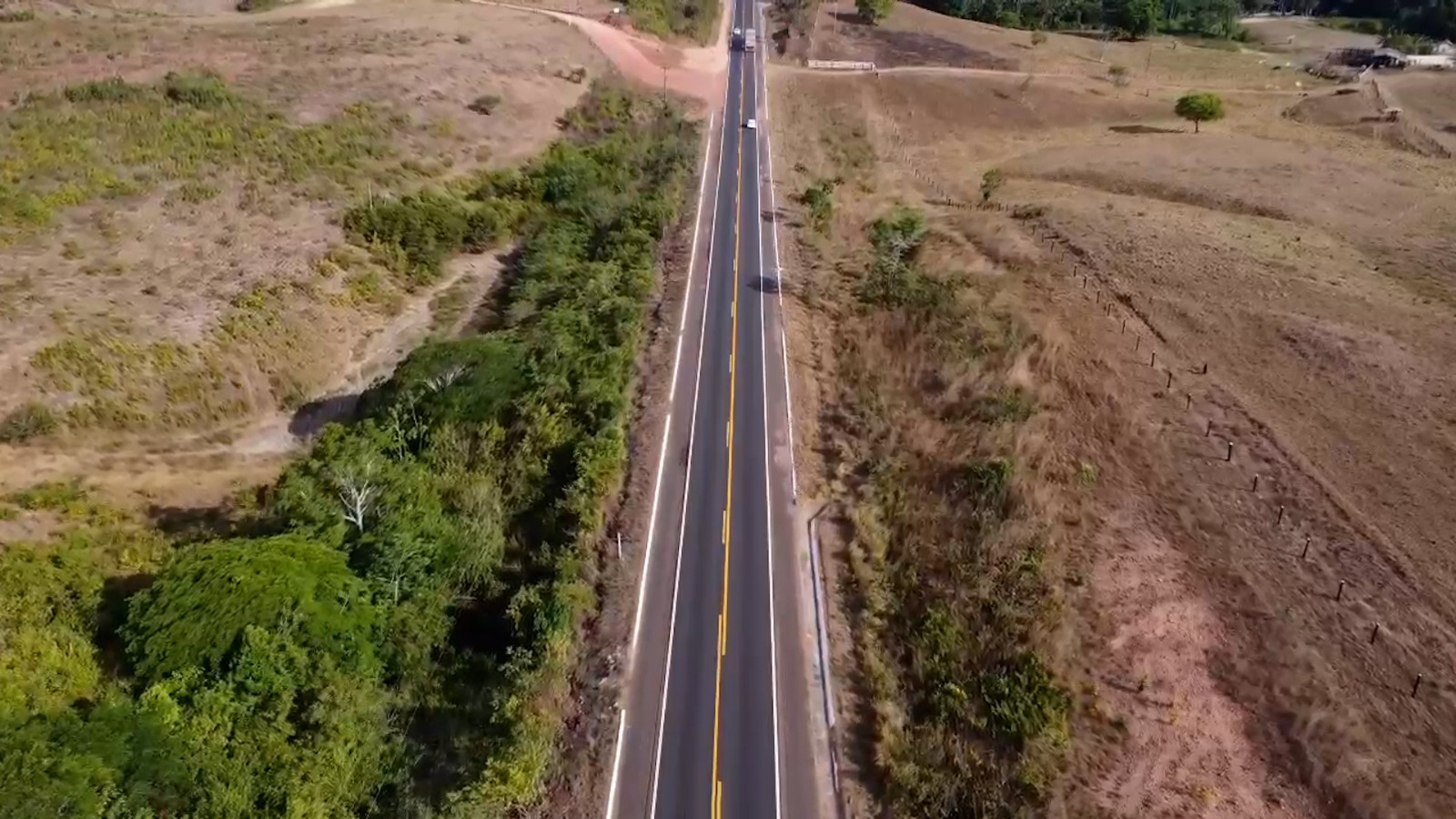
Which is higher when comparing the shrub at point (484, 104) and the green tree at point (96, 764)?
the shrub at point (484, 104)

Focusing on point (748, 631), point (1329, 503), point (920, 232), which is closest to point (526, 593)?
point (748, 631)

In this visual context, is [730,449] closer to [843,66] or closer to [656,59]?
[656,59]

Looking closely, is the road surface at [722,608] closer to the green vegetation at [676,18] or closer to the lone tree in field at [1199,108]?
the lone tree in field at [1199,108]

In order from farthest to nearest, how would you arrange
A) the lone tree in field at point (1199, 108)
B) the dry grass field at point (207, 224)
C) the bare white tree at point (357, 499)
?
the lone tree in field at point (1199, 108) → the dry grass field at point (207, 224) → the bare white tree at point (357, 499)

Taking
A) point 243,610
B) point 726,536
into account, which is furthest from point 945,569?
point 243,610

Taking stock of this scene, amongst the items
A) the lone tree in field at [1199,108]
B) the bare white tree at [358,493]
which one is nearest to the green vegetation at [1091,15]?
the lone tree in field at [1199,108]

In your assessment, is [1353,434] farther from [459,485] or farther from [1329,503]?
[459,485]
